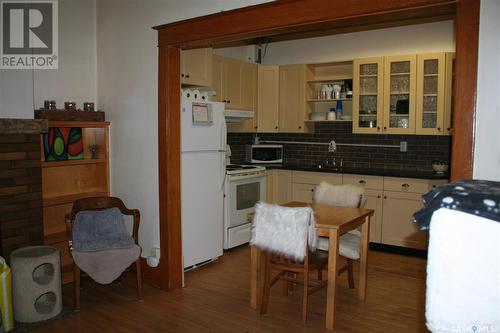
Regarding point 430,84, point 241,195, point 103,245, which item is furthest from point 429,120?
point 103,245

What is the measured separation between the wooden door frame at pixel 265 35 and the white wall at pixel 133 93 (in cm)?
13

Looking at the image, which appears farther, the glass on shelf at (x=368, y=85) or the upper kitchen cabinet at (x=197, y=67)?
the glass on shelf at (x=368, y=85)

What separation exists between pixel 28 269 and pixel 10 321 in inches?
14.2

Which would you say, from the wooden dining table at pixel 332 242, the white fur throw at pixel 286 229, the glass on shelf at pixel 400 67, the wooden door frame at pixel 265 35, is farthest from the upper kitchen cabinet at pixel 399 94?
the white fur throw at pixel 286 229

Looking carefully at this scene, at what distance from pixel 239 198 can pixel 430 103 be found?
2.46m

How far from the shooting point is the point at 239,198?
4977 mm

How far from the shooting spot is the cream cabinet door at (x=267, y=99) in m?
5.93

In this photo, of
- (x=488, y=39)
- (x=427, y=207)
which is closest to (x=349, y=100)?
(x=488, y=39)

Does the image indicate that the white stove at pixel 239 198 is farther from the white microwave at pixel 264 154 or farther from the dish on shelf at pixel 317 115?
the dish on shelf at pixel 317 115

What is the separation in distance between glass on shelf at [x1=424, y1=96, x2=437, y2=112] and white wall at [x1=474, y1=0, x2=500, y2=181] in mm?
2836

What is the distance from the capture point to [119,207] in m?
3.80

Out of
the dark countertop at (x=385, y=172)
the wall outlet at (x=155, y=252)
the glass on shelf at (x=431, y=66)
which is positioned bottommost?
the wall outlet at (x=155, y=252)

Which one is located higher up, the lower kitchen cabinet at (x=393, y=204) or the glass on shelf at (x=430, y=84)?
the glass on shelf at (x=430, y=84)

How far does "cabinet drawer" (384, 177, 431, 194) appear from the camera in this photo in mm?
4645
